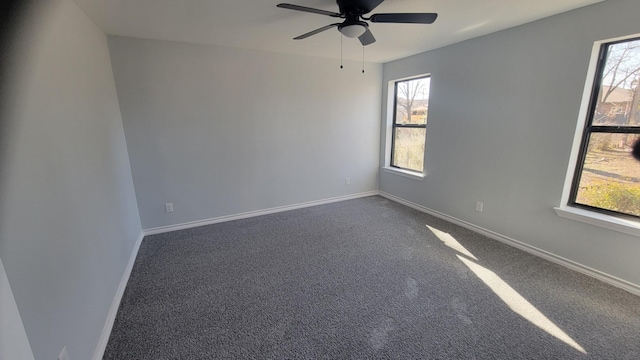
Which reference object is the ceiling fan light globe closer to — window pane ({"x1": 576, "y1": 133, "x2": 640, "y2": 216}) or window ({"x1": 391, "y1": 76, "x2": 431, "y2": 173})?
window ({"x1": 391, "y1": 76, "x2": 431, "y2": 173})

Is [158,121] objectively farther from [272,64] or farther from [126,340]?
[126,340]

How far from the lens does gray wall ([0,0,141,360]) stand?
1.02m

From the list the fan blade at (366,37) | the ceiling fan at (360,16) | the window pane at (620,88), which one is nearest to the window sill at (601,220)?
the window pane at (620,88)

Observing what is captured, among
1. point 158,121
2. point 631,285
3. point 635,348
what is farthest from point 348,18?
point 631,285

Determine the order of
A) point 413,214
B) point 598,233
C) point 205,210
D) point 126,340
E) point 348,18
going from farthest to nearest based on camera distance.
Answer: point 413,214 < point 205,210 < point 598,233 < point 348,18 < point 126,340

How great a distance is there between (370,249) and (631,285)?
2047mm

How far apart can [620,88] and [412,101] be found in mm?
2202

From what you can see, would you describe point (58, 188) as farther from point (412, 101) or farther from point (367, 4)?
point (412, 101)

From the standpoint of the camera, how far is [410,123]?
405cm

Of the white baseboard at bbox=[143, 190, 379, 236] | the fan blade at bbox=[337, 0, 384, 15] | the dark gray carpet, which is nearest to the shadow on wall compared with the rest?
the dark gray carpet

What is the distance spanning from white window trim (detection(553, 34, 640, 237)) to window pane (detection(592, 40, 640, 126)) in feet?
0.25

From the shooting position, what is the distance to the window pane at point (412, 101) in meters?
3.75

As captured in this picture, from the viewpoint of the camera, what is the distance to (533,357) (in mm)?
1504

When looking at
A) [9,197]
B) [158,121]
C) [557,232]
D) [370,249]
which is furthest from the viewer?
[158,121]
